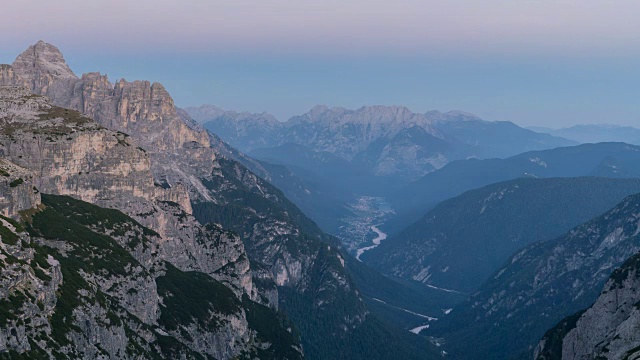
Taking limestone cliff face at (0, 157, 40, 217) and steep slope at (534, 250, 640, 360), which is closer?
steep slope at (534, 250, 640, 360)

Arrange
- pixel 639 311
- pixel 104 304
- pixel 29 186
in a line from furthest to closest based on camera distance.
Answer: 1. pixel 29 186
2. pixel 104 304
3. pixel 639 311

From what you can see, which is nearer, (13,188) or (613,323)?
(13,188)

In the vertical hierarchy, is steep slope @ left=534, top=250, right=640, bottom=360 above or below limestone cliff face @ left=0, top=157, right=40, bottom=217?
below

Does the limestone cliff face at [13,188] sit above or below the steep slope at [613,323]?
above

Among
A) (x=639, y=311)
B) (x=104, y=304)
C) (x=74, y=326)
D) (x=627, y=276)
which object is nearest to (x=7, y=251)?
(x=74, y=326)

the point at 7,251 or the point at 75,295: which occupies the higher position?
the point at 7,251

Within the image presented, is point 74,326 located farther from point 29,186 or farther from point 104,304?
point 29,186

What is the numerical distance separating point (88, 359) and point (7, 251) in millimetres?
31315

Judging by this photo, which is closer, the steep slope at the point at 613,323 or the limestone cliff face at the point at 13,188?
the steep slope at the point at 613,323

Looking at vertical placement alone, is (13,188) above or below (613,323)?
above

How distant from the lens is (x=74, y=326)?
15975cm

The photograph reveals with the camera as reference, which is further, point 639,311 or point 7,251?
point 639,311

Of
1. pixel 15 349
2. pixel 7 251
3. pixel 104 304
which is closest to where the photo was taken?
pixel 15 349

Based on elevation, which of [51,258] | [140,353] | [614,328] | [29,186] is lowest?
[140,353]
